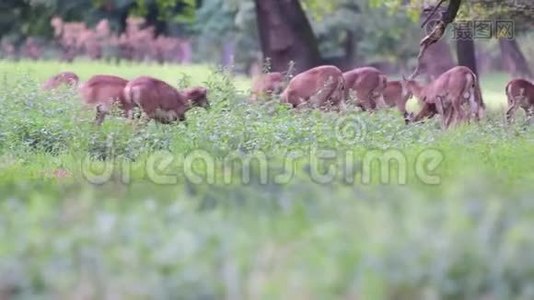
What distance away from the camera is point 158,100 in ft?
46.5

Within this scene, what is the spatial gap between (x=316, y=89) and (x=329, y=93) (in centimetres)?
20

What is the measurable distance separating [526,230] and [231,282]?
1.34m

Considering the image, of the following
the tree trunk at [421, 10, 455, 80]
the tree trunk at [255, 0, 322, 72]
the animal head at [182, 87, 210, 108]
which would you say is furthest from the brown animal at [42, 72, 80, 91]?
the tree trunk at [421, 10, 455, 80]

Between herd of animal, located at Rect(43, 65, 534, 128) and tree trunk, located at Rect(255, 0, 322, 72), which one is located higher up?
tree trunk, located at Rect(255, 0, 322, 72)

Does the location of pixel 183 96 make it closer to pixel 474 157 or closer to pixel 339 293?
pixel 474 157

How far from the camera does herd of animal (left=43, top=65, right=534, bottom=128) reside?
1422cm

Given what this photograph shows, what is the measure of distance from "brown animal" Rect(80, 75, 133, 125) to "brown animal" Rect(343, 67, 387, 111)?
13.4 feet

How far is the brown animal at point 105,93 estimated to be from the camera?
1398 centimetres

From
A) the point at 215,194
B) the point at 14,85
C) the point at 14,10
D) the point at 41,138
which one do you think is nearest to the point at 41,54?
the point at 14,10

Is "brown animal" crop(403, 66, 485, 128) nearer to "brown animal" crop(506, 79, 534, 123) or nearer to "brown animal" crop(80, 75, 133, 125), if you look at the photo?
"brown animal" crop(506, 79, 534, 123)

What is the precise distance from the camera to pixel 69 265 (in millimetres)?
4984

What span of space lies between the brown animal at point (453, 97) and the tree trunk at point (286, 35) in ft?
20.5

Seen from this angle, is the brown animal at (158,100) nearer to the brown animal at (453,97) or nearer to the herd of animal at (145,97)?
the herd of animal at (145,97)

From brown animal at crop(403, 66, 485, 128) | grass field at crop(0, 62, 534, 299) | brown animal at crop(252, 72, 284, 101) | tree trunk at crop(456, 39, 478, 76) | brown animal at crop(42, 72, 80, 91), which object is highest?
tree trunk at crop(456, 39, 478, 76)
